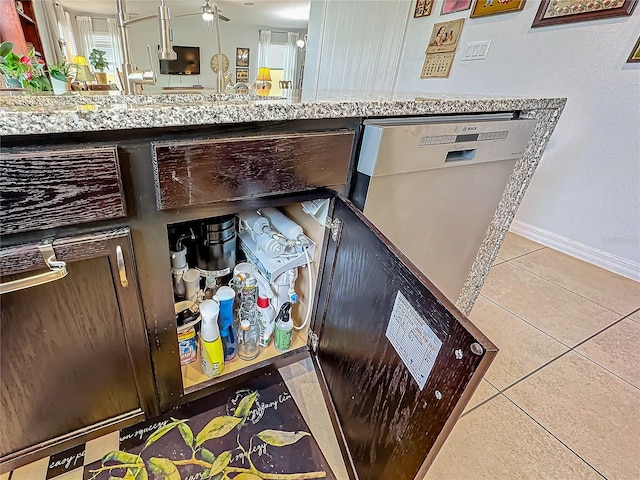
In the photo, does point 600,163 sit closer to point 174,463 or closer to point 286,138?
point 286,138

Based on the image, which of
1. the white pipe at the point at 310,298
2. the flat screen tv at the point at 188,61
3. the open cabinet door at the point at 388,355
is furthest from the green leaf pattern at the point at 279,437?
the flat screen tv at the point at 188,61

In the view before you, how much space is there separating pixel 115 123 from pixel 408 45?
2.64 meters

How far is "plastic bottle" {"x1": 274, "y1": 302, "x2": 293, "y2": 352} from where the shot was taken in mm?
952

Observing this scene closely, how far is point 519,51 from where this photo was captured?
188 cm

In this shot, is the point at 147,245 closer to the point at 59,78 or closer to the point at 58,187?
the point at 58,187

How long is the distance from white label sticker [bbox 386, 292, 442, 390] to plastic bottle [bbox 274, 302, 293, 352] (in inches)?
18.6

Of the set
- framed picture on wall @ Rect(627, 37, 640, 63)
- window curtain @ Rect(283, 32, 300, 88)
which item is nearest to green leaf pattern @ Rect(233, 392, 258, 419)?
framed picture on wall @ Rect(627, 37, 640, 63)

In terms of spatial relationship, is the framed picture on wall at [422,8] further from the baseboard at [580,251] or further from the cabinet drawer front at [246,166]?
the cabinet drawer front at [246,166]

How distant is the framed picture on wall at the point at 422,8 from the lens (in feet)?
7.48

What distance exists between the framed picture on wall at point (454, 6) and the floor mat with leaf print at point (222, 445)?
8.17ft

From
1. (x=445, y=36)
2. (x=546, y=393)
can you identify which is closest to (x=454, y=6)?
(x=445, y=36)

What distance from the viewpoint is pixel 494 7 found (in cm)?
191

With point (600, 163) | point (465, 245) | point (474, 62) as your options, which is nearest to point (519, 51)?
point (474, 62)

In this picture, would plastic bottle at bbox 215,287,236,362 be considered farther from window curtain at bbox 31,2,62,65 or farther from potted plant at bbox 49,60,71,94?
window curtain at bbox 31,2,62,65
